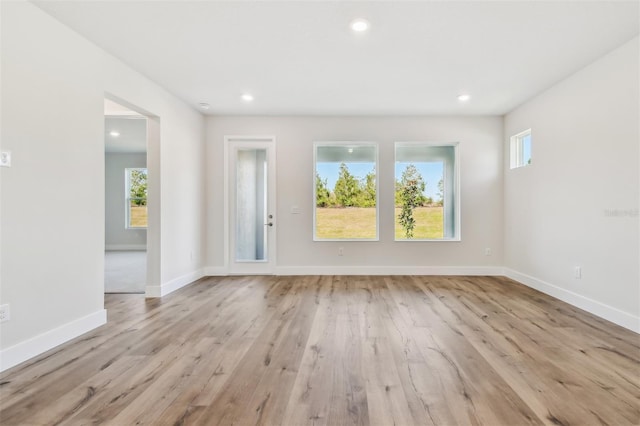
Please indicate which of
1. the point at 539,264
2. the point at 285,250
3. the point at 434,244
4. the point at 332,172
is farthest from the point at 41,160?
the point at 539,264

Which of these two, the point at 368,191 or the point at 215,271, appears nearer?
the point at 215,271

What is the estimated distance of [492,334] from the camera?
2648 millimetres

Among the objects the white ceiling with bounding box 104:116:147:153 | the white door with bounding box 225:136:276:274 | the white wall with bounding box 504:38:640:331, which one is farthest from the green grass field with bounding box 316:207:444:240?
the white ceiling with bounding box 104:116:147:153

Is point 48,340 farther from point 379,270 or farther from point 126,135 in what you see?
point 126,135

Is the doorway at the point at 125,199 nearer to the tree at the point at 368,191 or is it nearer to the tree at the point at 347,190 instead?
the tree at the point at 347,190

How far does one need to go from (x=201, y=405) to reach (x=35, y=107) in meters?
2.44

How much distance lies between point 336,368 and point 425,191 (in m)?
3.89

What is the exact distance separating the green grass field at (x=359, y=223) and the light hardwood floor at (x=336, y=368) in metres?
1.83

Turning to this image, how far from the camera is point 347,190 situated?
5.25m

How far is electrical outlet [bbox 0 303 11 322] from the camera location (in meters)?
2.07

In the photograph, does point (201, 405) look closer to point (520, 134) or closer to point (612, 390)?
point (612, 390)

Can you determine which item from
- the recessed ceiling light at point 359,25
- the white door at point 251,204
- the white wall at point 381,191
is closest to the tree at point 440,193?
the white wall at point 381,191

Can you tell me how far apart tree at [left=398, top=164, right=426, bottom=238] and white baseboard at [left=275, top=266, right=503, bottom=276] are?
0.59m

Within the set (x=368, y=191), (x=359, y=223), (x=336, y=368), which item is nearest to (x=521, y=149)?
(x=368, y=191)
